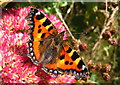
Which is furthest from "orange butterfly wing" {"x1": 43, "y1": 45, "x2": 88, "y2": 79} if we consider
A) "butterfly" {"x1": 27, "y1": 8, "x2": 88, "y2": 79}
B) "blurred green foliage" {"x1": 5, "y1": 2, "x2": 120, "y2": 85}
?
"blurred green foliage" {"x1": 5, "y1": 2, "x2": 120, "y2": 85}

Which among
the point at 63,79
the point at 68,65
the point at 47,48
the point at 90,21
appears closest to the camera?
the point at 68,65

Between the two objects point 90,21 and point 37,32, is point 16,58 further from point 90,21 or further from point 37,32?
point 90,21

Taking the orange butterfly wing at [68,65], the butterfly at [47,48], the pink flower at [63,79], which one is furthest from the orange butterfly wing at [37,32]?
the pink flower at [63,79]

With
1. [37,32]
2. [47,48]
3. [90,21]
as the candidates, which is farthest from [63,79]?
[90,21]

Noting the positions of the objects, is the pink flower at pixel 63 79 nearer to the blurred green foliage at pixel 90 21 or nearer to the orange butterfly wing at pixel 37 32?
the orange butterfly wing at pixel 37 32

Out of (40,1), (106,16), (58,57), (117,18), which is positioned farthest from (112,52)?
(58,57)

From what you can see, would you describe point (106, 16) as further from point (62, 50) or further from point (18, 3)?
point (62, 50)
